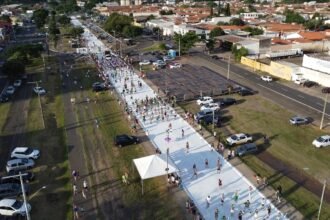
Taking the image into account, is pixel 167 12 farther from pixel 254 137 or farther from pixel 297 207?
pixel 297 207

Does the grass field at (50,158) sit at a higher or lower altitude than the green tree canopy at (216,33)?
lower

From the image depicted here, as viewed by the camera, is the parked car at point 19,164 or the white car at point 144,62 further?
the white car at point 144,62

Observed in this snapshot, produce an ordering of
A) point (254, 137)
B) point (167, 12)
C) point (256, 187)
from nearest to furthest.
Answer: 1. point (256, 187)
2. point (254, 137)
3. point (167, 12)

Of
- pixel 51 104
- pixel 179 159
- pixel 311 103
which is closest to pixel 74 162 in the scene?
pixel 179 159

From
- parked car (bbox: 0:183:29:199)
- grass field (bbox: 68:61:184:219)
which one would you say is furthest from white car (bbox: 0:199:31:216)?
grass field (bbox: 68:61:184:219)

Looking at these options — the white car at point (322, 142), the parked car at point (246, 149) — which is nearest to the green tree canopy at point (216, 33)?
the white car at point (322, 142)

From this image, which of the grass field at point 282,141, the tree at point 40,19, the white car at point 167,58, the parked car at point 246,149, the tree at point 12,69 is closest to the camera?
the grass field at point 282,141

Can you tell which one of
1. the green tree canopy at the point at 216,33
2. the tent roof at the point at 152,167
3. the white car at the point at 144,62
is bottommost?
the white car at the point at 144,62

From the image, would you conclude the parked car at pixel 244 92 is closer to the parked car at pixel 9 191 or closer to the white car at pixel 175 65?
the white car at pixel 175 65
